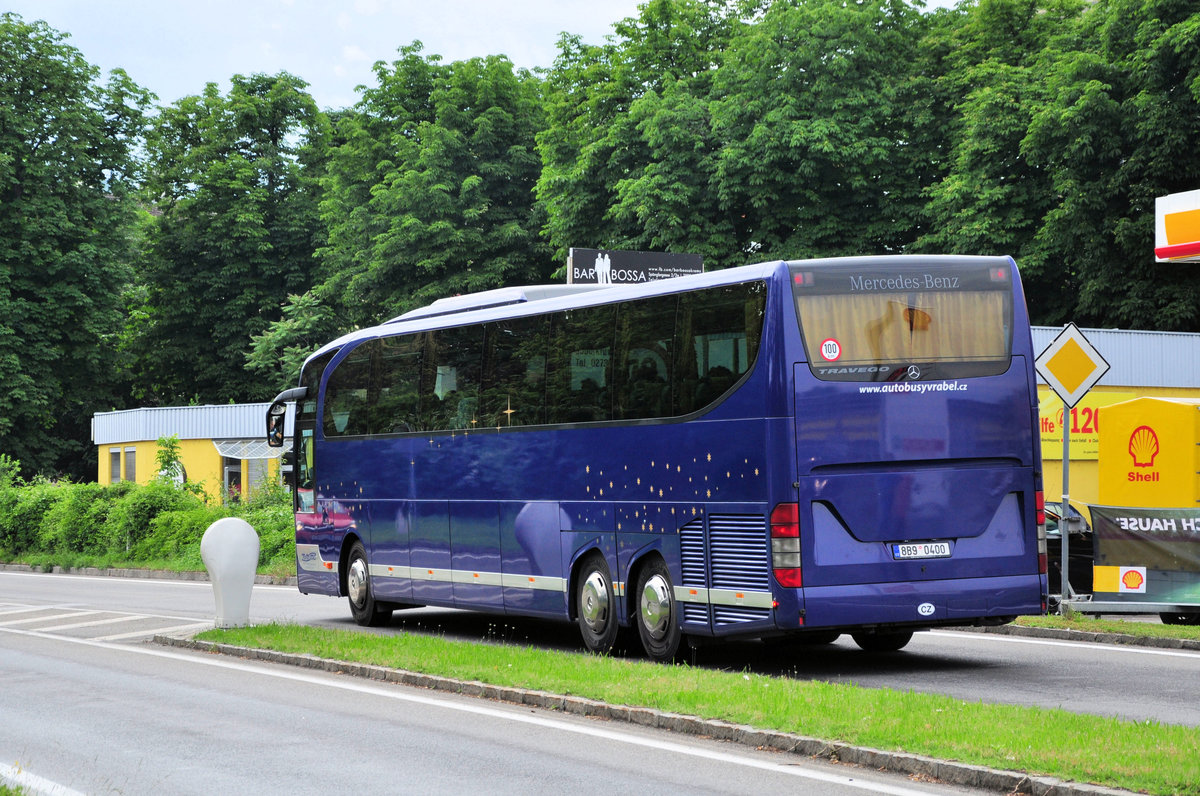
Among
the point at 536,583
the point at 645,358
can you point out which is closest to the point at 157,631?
the point at 536,583

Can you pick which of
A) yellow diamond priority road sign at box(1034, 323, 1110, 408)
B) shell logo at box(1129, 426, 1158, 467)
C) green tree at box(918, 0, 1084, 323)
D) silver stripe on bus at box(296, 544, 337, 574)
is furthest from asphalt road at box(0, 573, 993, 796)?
green tree at box(918, 0, 1084, 323)

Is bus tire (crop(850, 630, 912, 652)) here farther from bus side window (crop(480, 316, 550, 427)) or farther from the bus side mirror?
the bus side mirror

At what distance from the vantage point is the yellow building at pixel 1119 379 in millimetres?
34000

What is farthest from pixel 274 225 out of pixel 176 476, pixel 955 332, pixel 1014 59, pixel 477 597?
pixel 955 332

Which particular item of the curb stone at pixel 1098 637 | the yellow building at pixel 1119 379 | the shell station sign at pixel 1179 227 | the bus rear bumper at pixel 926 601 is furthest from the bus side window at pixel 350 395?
the yellow building at pixel 1119 379

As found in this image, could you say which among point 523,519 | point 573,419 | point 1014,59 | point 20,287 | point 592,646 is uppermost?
point 1014,59

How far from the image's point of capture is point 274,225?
66.9 m

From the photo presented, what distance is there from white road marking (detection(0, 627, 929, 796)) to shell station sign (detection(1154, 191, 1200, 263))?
1269 cm

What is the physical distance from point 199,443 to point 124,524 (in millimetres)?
15419

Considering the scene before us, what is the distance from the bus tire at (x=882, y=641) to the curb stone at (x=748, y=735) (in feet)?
14.9

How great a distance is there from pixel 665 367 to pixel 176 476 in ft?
97.0

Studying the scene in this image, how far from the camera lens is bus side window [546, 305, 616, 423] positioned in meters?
14.6

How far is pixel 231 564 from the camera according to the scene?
17.6 meters

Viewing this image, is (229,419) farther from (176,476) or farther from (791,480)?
(791,480)
